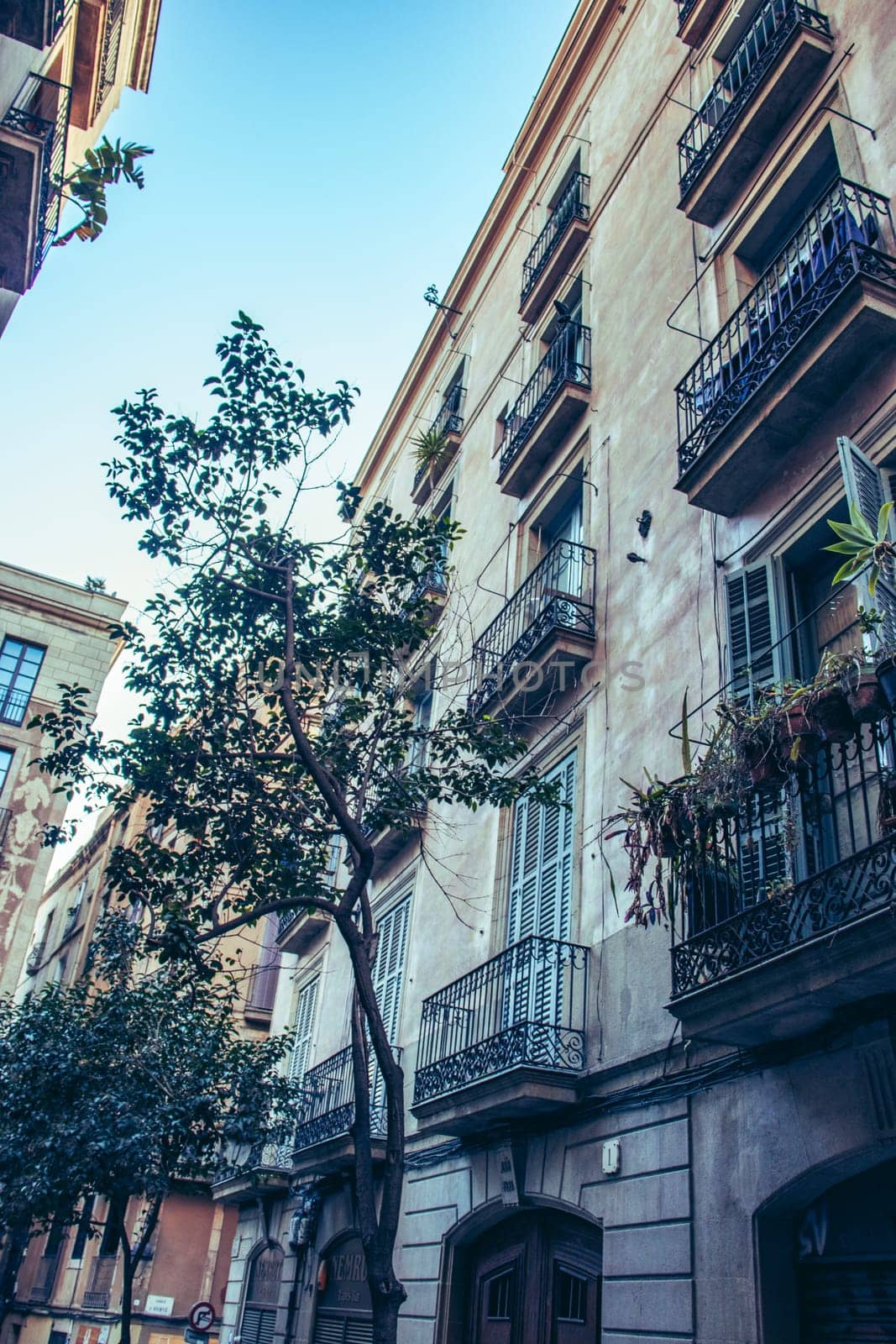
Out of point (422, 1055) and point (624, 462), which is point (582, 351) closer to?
point (624, 462)

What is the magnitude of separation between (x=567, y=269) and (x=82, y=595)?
64.7ft

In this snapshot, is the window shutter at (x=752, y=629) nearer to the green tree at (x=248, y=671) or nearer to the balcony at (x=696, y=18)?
the green tree at (x=248, y=671)

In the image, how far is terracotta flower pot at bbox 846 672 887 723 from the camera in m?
6.11

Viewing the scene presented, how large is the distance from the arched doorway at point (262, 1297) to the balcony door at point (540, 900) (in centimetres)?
881

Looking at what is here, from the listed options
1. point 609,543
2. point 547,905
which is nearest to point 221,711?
point 547,905

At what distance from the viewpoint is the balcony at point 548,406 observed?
46.4 ft

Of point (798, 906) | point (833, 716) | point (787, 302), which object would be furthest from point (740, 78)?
point (798, 906)

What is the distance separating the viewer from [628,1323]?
804 cm

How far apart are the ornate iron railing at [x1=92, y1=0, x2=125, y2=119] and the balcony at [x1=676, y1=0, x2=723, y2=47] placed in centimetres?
768

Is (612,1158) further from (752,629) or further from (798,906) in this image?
(752,629)

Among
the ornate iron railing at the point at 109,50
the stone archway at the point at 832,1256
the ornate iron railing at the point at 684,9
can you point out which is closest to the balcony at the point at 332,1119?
the stone archway at the point at 832,1256

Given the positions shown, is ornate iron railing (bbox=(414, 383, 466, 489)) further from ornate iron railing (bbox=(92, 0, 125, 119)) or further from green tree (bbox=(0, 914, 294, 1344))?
green tree (bbox=(0, 914, 294, 1344))


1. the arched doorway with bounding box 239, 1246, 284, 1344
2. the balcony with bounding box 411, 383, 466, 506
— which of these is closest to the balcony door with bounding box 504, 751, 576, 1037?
the arched doorway with bounding box 239, 1246, 284, 1344

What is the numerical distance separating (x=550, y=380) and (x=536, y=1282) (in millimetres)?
11129
